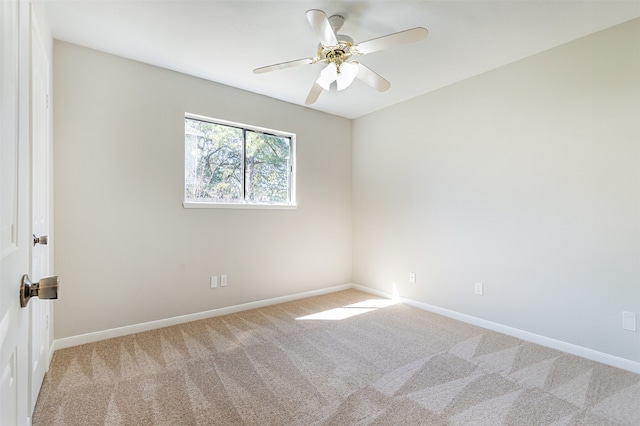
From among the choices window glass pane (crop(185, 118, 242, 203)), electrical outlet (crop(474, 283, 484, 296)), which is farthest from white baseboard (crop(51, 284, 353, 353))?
electrical outlet (crop(474, 283, 484, 296))

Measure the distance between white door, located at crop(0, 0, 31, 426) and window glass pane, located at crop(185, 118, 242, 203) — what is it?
7.90 feet

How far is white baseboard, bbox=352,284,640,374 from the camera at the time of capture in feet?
7.39

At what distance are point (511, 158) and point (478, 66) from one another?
3.07 feet

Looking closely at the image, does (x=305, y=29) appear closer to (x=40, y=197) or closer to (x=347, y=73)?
(x=347, y=73)

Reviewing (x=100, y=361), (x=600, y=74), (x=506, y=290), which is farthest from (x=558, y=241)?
(x=100, y=361)

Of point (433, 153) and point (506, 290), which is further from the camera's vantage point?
point (433, 153)

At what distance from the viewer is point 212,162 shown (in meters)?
3.35

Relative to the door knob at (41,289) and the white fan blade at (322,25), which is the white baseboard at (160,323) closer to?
the door knob at (41,289)

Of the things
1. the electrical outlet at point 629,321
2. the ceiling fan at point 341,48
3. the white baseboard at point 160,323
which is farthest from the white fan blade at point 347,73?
the electrical outlet at point 629,321

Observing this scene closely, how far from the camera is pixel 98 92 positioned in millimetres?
2635

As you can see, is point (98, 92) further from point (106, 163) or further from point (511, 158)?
point (511, 158)

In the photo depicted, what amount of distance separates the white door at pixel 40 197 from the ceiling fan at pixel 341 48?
1.38 meters

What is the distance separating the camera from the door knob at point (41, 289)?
70cm

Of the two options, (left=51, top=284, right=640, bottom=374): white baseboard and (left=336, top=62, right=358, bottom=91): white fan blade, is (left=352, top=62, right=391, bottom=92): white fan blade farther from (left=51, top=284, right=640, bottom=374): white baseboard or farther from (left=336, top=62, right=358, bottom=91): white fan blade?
(left=51, top=284, right=640, bottom=374): white baseboard
